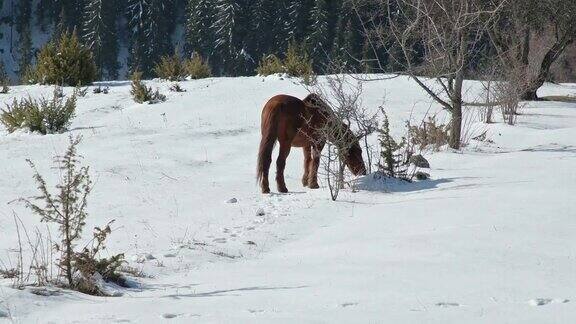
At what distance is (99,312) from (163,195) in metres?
4.87

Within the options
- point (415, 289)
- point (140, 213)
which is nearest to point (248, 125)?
point (140, 213)

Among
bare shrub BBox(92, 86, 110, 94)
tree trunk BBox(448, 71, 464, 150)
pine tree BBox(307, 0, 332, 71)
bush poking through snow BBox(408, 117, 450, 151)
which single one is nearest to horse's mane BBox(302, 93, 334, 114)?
tree trunk BBox(448, 71, 464, 150)

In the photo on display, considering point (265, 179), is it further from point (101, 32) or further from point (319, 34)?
point (101, 32)

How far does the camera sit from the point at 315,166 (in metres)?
9.19

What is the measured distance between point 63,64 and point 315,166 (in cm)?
1068

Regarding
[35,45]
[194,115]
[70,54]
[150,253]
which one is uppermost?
[35,45]

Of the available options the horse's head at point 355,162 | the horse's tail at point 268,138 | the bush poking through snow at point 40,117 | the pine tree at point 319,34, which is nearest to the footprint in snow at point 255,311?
the horse's tail at point 268,138

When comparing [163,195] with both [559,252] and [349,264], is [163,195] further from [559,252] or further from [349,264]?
[559,252]

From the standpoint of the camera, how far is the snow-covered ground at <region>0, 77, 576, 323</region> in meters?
3.84

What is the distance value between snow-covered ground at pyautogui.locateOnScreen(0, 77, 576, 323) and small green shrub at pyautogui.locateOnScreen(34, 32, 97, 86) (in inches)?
196

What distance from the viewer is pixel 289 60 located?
20.5m

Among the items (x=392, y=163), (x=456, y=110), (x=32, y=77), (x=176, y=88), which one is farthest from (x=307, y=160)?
(x=32, y=77)

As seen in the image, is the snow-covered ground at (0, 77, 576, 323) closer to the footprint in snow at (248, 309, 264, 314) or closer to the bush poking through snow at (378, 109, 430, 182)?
the footprint in snow at (248, 309, 264, 314)

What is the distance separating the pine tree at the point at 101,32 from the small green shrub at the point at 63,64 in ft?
130
